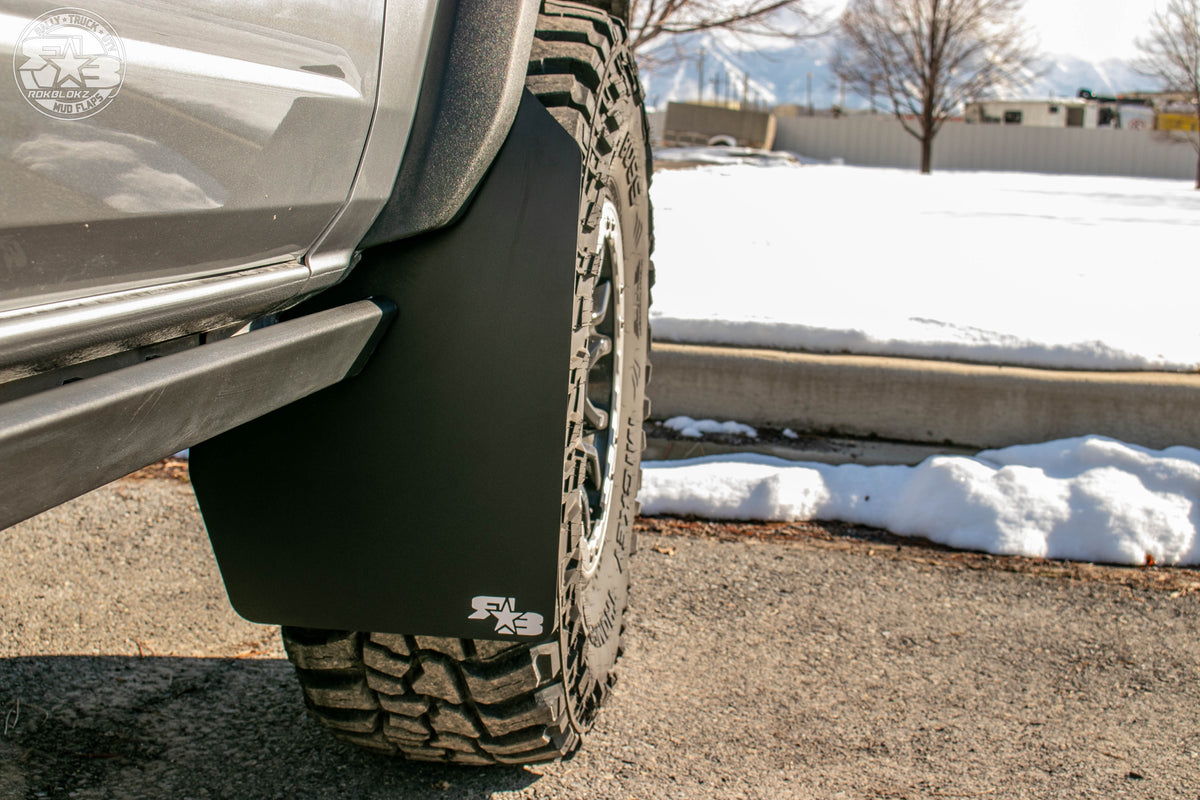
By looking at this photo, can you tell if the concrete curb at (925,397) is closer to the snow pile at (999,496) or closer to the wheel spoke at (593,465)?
the snow pile at (999,496)

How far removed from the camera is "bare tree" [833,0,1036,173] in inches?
1061

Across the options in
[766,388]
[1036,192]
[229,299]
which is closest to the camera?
[229,299]

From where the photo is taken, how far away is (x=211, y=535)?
164 cm

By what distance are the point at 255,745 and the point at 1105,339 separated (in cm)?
331

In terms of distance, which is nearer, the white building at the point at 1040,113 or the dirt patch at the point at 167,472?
the dirt patch at the point at 167,472

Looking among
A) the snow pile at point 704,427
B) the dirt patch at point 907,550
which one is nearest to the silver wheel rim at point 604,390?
the dirt patch at point 907,550

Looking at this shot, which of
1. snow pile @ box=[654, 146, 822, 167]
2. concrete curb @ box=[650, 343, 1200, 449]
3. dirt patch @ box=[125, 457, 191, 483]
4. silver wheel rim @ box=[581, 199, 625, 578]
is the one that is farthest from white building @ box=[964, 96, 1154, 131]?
silver wheel rim @ box=[581, 199, 625, 578]

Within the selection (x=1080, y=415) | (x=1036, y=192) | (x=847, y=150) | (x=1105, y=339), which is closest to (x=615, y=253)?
(x=1080, y=415)

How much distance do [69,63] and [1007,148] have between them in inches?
1457

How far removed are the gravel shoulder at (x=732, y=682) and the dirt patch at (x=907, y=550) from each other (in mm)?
13

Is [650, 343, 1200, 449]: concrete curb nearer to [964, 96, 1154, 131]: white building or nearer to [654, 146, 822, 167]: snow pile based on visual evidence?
[654, 146, 822, 167]: snow pile

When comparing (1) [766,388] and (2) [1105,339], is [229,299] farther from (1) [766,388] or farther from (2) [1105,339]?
(2) [1105,339]

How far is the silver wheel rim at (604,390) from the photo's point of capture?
7.12ft

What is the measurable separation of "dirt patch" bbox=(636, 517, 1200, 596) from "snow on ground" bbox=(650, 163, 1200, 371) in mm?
830
